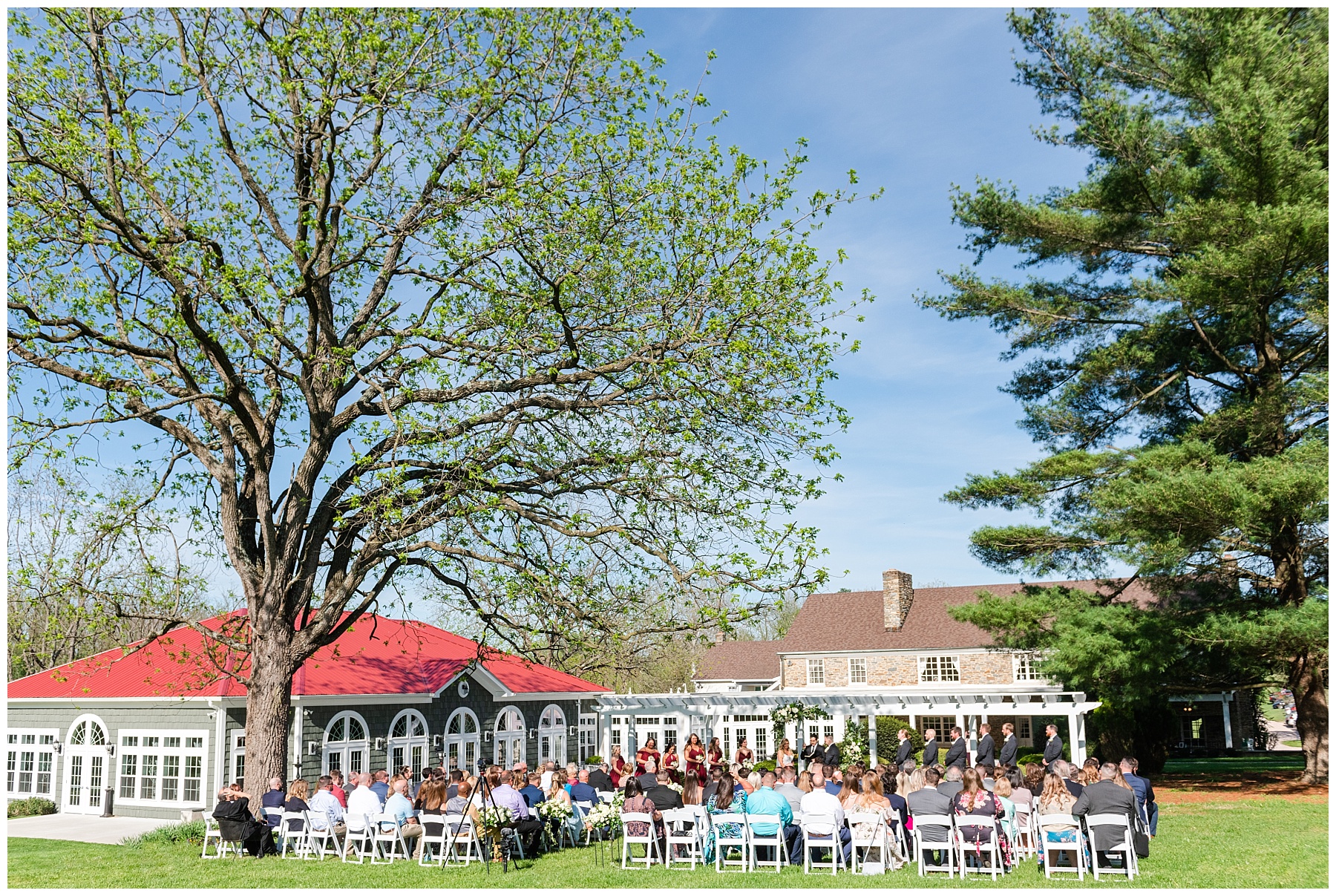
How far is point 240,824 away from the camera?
1355cm

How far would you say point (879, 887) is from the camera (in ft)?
33.4

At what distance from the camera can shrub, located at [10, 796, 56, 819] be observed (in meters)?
21.5

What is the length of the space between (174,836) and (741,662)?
134 feet

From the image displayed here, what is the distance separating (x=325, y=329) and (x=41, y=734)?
46.8ft

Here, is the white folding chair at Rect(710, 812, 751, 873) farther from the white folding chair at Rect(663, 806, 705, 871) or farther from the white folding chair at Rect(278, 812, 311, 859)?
the white folding chair at Rect(278, 812, 311, 859)

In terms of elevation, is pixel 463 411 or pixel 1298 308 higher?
pixel 1298 308

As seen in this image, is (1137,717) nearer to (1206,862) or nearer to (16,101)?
(1206,862)

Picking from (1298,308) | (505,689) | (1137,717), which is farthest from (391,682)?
(1298,308)

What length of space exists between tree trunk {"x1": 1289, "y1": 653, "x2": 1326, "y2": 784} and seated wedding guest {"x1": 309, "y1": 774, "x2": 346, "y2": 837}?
18151mm

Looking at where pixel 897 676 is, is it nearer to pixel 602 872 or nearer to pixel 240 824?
pixel 602 872

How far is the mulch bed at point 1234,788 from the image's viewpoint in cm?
1952

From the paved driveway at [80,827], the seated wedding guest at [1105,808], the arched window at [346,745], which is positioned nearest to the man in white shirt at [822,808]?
the seated wedding guest at [1105,808]

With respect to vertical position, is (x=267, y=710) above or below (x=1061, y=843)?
above

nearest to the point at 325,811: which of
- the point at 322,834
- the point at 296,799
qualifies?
the point at 322,834
